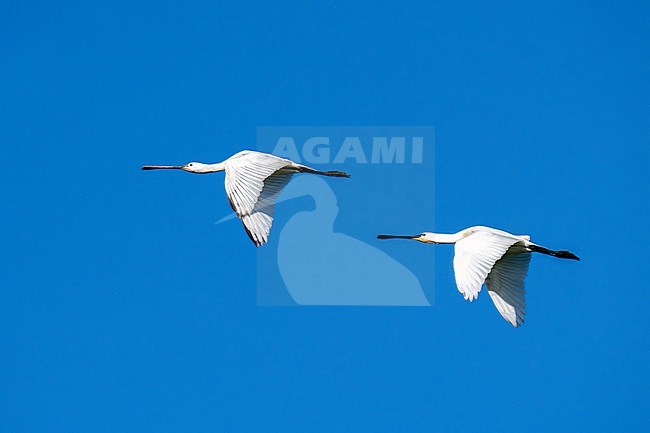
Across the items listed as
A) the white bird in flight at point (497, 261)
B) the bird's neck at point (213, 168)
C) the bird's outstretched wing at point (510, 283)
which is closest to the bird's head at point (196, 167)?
the bird's neck at point (213, 168)

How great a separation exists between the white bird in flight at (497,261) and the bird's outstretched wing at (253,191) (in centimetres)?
215

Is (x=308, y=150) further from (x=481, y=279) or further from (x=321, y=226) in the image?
(x=481, y=279)

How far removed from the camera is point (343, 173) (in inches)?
703

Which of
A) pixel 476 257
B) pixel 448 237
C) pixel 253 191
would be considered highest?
pixel 253 191

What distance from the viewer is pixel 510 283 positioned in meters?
16.2

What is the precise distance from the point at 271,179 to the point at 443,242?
7.16ft

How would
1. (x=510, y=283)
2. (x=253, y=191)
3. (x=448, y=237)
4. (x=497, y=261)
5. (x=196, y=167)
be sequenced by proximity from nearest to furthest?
(x=253, y=191)
(x=510, y=283)
(x=497, y=261)
(x=448, y=237)
(x=196, y=167)

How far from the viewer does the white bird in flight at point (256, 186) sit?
50.8 ft

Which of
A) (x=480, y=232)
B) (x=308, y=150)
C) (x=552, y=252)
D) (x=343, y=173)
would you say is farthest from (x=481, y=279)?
(x=308, y=150)

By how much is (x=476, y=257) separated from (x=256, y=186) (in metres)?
2.67

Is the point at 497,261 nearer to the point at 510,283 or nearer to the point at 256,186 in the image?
the point at 510,283

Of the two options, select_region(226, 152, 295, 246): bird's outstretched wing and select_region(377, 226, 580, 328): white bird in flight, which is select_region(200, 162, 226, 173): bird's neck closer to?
select_region(226, 152, 295, 246): bird's outstretched wing

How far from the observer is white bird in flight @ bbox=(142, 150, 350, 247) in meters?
15.5

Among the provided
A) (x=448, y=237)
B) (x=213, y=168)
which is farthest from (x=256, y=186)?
(x=448, y=237)
